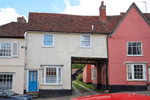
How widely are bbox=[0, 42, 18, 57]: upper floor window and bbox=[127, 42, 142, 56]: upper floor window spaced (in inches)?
470

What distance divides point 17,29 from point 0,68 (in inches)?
187

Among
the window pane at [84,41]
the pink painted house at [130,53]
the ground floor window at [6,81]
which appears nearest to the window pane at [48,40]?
the window pane at [84,41]

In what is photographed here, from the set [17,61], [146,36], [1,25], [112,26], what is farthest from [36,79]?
[146,36]

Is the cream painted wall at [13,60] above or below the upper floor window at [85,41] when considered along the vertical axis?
below

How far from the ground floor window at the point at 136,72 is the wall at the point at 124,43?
522 mm

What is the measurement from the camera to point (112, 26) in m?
22.3

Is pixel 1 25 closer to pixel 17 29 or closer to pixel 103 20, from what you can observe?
pixel 17 29

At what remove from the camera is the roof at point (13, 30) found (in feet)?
65.6

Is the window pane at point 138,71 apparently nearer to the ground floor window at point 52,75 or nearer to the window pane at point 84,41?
the window pane at point 84,41

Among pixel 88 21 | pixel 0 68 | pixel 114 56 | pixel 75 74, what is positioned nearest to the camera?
pixel 0 68

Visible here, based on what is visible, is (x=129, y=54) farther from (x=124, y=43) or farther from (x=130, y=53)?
(x=124, y=43)

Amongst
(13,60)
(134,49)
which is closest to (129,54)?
(134,49)

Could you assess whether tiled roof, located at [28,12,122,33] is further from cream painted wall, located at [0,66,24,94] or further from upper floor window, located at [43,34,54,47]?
cream painted wall, located at [0,66,24,94]

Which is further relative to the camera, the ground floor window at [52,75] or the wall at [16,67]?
the ground floor window at [52,75]
